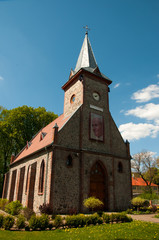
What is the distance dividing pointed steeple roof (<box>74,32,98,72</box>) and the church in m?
0.15

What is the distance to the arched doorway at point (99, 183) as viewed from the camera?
19562mm

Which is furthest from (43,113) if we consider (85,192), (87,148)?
(85,192)

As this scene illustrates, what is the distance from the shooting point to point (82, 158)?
751 inches

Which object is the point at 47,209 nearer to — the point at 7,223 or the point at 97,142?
the point at 7,223

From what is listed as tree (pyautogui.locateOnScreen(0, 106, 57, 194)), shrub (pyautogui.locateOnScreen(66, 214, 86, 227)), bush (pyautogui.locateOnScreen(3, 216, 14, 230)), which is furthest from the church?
tree (pyautogui.locateOnScreen(0, 106, 57, 194))

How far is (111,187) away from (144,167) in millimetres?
33890

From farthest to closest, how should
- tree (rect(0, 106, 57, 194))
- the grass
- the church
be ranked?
tree (rect(0, 106, 57, 194)), the church, the grass

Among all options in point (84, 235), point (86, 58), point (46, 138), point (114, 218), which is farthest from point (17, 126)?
point (84, 235)

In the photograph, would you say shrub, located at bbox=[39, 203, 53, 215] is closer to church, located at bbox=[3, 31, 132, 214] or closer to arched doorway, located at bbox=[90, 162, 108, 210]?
church, located at bbox=[3, 31, 132, 214]

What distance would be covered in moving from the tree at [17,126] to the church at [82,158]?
1167 cm

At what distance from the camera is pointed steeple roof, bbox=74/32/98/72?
25581 mm

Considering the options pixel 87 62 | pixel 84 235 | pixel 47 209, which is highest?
pixel 87 62

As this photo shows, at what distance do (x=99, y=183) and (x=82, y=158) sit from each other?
369 cm

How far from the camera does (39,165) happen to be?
20234 millimetres
